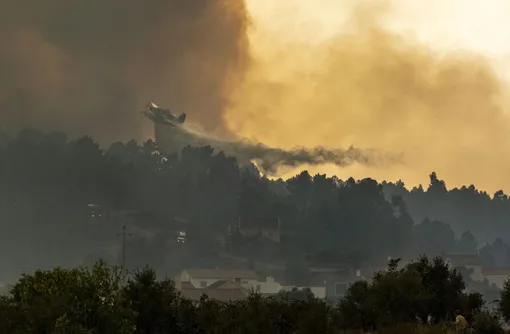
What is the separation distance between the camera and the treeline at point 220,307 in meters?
37.5

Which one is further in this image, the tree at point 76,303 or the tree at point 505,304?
the tree at point 505,304

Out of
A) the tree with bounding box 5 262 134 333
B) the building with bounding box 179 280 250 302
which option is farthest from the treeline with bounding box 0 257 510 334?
the building with bounding box 179 280 250 302

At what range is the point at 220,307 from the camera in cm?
4559

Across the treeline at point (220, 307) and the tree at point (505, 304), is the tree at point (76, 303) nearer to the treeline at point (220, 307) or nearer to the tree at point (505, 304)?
the treeline at point (220, 307)

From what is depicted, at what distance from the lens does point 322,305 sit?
45.4 meters

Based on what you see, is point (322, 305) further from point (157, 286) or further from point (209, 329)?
point (157, 286)

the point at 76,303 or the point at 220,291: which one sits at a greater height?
the point at 220,291

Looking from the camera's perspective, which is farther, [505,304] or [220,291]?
[220,291]

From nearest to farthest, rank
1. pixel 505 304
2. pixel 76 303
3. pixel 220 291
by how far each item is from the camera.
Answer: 1. pixel 76 303
2. pixel 505 304
3. pixel 220 291

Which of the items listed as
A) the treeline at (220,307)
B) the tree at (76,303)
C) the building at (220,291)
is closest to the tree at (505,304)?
the treeline at (220,307)

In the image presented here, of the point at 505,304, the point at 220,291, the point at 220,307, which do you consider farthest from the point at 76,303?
the point at 220,291

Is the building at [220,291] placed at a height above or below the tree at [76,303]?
above

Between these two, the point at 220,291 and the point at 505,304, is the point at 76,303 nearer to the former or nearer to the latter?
the point at 505,304

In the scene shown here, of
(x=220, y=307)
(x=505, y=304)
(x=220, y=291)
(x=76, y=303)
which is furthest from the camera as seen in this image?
(x=220, y=291)
